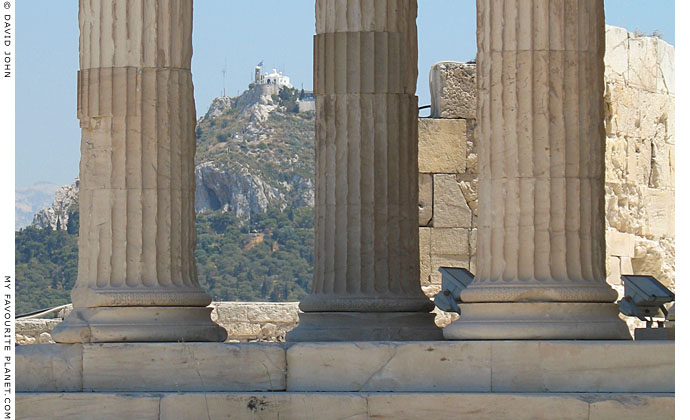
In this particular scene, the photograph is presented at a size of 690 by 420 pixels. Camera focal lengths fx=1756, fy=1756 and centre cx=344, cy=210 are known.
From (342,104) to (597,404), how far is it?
9.19 metres

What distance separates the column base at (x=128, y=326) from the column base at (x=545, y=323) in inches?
167

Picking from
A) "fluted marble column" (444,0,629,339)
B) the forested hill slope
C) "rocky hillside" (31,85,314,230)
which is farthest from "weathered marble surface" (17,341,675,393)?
"rocky hillside" (31,85,314,230)

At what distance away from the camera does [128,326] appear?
25703 millimetres

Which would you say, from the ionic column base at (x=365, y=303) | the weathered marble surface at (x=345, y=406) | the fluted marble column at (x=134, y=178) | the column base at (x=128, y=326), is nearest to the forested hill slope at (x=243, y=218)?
the ionic column base at (x=365, y=303)

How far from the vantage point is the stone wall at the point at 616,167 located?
4228 centimetres

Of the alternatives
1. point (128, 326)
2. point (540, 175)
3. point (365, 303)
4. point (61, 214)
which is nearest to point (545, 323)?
point (540, 175)

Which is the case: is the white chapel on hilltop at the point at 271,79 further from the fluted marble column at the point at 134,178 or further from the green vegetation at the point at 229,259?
the fluted marble column at the point at 134,178

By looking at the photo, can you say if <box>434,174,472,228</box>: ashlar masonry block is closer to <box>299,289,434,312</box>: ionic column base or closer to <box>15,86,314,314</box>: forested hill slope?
<box>299,289,434,312</box>: ionic column base

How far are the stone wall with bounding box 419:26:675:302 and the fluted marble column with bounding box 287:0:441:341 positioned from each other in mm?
11461

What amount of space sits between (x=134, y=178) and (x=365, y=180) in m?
5.19

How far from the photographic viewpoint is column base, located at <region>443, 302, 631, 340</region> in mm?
24188

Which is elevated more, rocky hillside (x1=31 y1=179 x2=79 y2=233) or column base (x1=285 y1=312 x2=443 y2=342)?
rocky hillside (x1=31 y1=179 x2=79 y2=233)

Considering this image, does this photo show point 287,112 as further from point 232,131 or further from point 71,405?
point 71,405

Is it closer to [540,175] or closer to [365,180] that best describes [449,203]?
[365,180]
